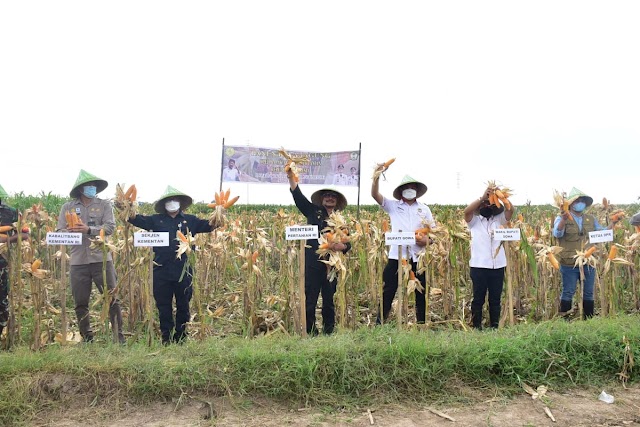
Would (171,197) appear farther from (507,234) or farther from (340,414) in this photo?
(507,234)

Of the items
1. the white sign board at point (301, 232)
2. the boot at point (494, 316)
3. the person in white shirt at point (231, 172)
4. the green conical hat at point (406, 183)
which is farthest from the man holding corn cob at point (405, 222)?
the person in white shirt at point (231, 172)

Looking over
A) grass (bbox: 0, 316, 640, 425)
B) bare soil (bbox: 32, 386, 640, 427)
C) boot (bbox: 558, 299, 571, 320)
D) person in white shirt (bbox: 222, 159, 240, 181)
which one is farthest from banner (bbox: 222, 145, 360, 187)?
bare soil (bbox: 32, 386, 640, 427)

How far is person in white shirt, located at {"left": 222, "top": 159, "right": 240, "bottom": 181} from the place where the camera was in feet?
46.4

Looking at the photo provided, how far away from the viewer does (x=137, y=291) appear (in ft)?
18.3

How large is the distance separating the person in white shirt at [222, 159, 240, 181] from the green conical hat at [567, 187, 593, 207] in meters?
10.2

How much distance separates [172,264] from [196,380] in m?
1.49

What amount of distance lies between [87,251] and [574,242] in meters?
5.62

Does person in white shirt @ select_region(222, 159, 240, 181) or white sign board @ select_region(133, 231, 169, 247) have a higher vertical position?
person in white shirt @ select_region(222, 159, 240, 181)

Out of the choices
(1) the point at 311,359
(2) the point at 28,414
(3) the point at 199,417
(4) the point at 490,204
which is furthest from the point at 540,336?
(2) the point at 28,414

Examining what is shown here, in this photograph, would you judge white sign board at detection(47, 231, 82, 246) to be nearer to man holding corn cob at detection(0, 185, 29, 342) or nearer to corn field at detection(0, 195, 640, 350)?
corn field at detection(0, 195, 640, 350)

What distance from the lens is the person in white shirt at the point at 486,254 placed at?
17.0 feet

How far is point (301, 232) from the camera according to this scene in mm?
4609

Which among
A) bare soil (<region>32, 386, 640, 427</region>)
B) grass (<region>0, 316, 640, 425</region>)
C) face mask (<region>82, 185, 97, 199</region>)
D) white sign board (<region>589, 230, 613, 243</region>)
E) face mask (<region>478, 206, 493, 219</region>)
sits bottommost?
bare soil (<region>32, 386, 640, 427</region>)

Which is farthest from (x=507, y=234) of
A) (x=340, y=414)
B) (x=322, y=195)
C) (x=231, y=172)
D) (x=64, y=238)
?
(x=231, y=172)
